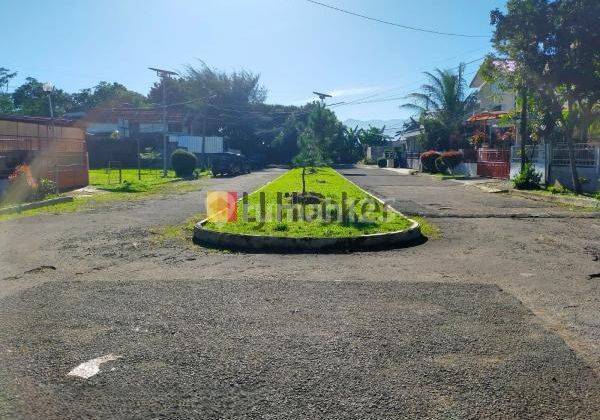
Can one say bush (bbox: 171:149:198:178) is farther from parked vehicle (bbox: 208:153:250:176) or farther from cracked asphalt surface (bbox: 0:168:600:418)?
cracked asphalt surface (bbox: 0:168:600:418)

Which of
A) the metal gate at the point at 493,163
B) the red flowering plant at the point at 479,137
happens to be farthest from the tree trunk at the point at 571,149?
the red flowering plant at the point at 479,137

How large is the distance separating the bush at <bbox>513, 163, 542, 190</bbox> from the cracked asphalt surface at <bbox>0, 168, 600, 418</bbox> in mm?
11627

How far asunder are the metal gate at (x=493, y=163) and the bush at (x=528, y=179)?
6.40 metres

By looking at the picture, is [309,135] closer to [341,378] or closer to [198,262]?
[198,262]

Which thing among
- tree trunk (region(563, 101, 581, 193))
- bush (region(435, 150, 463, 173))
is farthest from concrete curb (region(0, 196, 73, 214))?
bush (region(435, 150, 463, 173))

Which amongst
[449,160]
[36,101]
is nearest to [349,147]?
[449,160]

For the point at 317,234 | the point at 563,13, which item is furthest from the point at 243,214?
the point at 563,13

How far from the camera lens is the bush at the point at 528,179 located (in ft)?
63.6

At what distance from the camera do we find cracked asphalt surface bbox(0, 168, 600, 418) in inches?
130

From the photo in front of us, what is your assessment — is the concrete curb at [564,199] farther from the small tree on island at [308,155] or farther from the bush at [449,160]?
the bush at [449,160]

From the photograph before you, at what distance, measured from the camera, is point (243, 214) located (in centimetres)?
1134

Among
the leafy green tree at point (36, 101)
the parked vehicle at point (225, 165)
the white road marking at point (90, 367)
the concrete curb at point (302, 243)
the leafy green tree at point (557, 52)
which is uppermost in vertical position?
the leafy green tree at point (36, 101)

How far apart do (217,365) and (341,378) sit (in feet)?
2.93

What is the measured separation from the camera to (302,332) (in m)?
4.46
